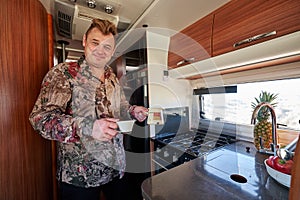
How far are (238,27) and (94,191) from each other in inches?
48.8

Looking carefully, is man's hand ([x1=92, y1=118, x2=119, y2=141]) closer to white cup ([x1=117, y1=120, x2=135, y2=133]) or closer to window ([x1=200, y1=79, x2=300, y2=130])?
white cup ([x1=117, y1=120, x2=135, y2=133])

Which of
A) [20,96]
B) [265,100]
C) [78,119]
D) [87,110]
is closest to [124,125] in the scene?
[87,110]

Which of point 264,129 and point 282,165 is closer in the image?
point 282,165

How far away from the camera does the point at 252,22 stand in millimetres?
772

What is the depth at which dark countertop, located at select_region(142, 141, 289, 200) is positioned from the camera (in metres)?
0.58

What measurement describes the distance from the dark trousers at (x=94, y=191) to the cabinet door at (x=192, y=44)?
3.39 feet

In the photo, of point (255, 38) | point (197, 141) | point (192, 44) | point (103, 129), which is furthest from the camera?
point (197, 141)

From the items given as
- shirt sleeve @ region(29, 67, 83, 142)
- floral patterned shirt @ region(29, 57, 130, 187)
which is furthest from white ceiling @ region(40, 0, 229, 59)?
shirt sleeve @ region(29, 67, 83, 142)

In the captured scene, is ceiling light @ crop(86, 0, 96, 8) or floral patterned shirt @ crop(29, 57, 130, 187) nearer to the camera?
floral patterned shirt @ crop(29, 57, 130, 187)

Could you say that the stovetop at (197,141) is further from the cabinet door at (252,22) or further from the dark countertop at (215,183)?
the cabinet door at (252,22)

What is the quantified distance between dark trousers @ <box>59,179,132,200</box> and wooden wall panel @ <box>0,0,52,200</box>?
0.21 metres

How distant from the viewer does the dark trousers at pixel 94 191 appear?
803 mm

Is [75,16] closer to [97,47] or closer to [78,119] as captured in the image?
[97,47]

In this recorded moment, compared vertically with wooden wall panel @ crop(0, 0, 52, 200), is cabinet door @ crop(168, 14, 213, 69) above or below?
above
